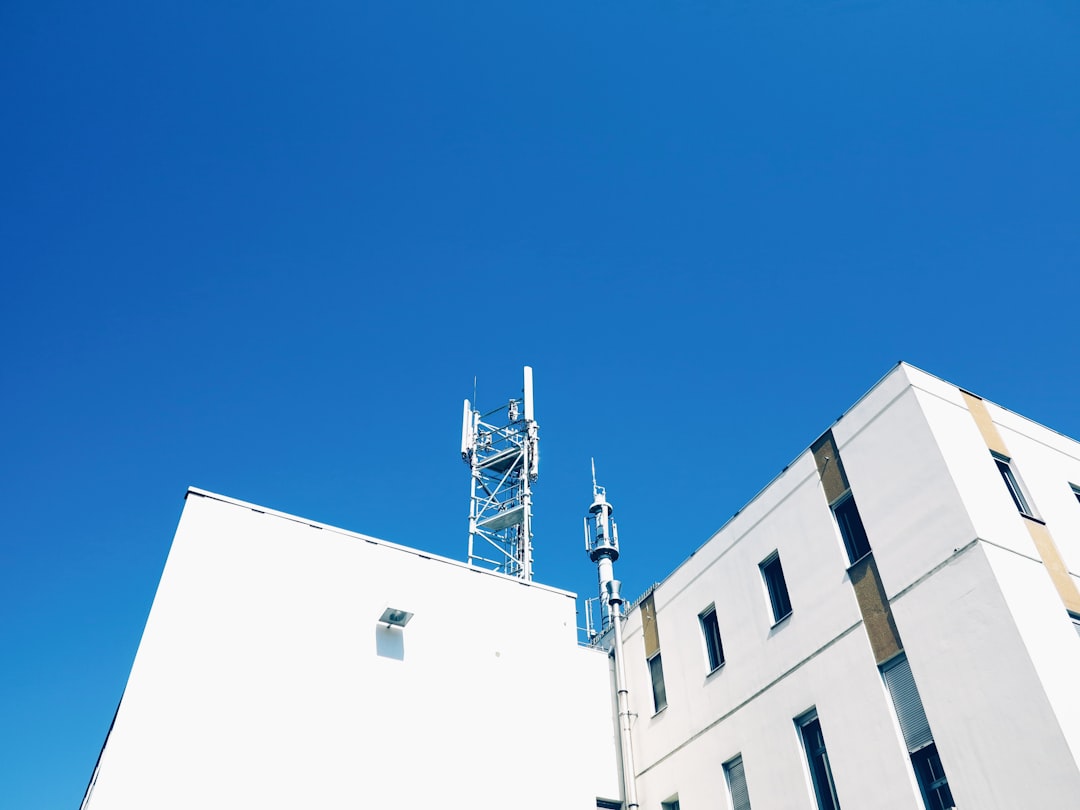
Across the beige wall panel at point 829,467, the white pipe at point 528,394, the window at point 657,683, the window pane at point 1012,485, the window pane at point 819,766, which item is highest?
the white pipe at point 528,394

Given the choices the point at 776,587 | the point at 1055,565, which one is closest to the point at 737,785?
the point at 776,587

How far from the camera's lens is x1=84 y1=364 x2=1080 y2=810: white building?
12977mm

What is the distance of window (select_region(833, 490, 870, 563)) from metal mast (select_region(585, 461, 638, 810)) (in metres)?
8.35

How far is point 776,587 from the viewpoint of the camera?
1817 cm

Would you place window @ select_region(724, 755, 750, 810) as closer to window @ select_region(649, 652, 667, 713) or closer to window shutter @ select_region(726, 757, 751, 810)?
window shutter @ select_region(726, 757, 751, 810)

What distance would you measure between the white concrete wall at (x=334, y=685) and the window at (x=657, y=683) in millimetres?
3563

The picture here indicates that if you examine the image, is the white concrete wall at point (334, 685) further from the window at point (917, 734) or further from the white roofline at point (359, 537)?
the window at point (917, 734)

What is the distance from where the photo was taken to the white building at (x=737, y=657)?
13.0 meters

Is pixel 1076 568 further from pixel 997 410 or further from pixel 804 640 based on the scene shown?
pixel 804 640

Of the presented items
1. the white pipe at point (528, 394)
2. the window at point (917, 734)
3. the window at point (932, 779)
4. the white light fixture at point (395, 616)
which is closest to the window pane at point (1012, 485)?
the window at point (917, 734)

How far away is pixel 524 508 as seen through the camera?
28.7 m

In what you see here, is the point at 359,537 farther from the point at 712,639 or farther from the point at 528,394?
the point at 528,394

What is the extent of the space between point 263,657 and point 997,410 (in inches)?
616

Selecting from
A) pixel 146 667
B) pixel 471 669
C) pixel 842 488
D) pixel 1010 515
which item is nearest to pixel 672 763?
pixel 471 669
